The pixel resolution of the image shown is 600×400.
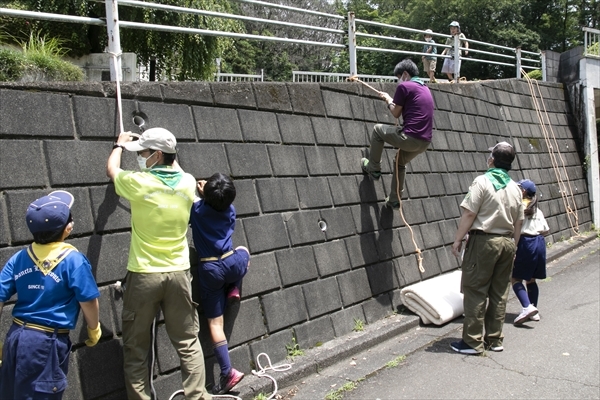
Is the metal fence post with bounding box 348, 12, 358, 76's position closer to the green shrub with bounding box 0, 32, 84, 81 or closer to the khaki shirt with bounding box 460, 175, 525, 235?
the khaki shirt with bounding box 460, 175, 525, 235

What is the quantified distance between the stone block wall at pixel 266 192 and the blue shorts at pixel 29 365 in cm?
46

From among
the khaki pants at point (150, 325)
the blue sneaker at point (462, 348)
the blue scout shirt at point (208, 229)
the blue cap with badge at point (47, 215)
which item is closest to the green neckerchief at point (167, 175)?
the blue scout shirt at point (208, 229)

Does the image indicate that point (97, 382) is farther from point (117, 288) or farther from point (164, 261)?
point (164, 261)

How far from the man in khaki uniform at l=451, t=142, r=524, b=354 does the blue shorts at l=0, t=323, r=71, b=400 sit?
4178mm

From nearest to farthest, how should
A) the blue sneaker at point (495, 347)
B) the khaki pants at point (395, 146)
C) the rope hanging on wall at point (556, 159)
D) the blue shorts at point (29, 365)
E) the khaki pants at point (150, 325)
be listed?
the blue shorts at point (29, 365), the khaki pants at point (150, 325), the blue sneaker at point (495, 347), the khaki pants at point (395, 146), the rope hanging on wall at point (556, 159)

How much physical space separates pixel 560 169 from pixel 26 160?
1234cm

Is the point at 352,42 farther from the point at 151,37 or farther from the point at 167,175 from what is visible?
the point at 151,37

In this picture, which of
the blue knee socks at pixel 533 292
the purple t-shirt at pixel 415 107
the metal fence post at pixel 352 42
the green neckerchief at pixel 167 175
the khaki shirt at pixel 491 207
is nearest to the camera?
the green neckerchief at pixel 167 175

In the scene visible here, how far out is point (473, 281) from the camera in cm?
588

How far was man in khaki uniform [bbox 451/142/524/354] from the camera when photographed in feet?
19.1

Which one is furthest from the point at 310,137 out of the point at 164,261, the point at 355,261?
the point at 164,261

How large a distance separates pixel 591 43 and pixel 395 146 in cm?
1102

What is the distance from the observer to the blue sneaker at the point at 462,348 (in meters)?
5.82

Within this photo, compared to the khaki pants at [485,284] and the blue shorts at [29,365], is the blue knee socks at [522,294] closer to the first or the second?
the khaki pants at [485,284]
